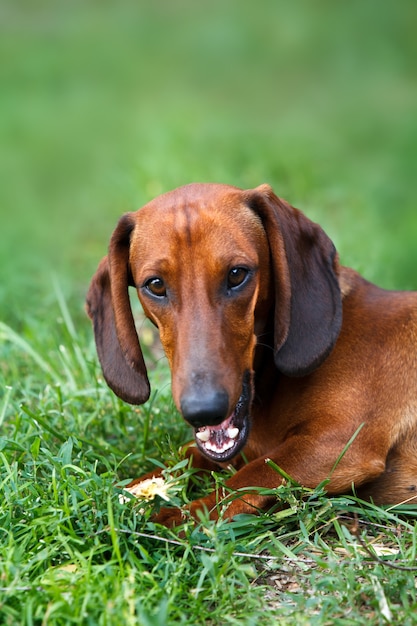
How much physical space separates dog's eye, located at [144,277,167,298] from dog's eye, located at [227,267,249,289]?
0.89 feet

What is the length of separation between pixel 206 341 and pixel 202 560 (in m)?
0.80

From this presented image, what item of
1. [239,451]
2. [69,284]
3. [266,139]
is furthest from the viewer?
[266,139]

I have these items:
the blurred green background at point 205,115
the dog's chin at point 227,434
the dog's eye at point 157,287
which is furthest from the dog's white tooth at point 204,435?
the blurred green background at point 205,115

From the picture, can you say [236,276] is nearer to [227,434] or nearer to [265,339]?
[265,339]

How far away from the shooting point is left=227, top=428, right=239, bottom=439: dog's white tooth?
3.80 m

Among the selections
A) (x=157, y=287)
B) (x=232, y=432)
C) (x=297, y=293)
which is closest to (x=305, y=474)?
(x=232, y=432)

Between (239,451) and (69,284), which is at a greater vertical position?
(69,284)

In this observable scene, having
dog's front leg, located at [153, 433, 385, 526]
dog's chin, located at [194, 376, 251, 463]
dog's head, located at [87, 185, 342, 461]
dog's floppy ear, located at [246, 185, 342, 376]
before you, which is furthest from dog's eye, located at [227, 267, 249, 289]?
dog's front leg, located at [153, 433, 385, 526]

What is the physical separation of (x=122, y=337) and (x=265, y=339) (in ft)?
2.07

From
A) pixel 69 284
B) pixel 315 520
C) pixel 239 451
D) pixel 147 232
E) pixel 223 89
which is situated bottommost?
pixel 315 520

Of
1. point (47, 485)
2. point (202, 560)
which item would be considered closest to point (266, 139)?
point (47, 485)

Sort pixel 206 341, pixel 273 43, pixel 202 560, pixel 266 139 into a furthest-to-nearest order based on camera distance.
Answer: pixel 273 43, pixel 266 139, pixel 206 341, pixel 202 560

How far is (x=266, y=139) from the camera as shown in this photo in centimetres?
1012

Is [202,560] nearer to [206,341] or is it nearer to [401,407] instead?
[206,341]
